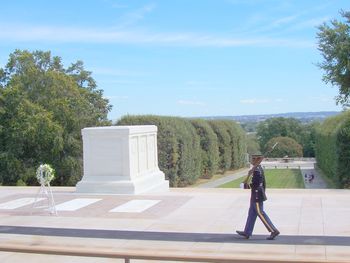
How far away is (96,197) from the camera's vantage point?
14.6m

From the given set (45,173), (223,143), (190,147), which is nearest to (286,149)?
(223,143)

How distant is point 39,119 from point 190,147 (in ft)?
31.2

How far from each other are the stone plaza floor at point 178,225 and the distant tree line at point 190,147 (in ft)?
49.0

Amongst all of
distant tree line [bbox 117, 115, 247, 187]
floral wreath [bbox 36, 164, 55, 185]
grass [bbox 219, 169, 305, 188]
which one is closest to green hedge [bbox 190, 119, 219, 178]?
distant tree line [bbox 117, 115, 247, 187]

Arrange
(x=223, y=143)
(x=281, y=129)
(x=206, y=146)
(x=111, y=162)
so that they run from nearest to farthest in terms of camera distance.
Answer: (x=111, y=162) → (x=206, y=146) → (x=223, y=143) → (x=281, y=129)

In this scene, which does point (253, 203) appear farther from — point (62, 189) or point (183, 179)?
point (183, 179)

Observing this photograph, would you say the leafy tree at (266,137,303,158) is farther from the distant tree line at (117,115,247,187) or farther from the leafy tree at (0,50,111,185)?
the leafy tree at (0,50,111,185)

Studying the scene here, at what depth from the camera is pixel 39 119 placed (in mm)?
31797

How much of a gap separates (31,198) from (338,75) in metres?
13.0

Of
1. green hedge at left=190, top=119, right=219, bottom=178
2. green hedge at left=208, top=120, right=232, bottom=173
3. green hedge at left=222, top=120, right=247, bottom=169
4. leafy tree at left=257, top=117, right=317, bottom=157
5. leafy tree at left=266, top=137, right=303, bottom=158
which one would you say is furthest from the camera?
leafy tree at left=257, top=117, right=317, bottom=157

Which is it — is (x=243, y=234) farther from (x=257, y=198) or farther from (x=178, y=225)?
(x=178, y=225)

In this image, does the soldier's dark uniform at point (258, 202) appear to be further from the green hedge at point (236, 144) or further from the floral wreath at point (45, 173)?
the green hedge at point (236, 144)

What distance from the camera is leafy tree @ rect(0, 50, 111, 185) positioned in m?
31.9

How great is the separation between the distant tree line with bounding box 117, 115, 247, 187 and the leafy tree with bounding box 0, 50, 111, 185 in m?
5.00
